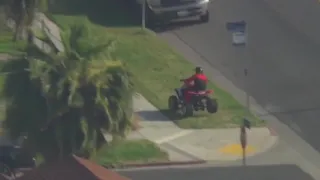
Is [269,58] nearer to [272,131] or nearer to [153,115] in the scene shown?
[153,115]

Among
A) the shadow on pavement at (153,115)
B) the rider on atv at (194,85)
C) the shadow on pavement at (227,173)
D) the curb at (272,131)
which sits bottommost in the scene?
the shadow on pavement at (227,173)

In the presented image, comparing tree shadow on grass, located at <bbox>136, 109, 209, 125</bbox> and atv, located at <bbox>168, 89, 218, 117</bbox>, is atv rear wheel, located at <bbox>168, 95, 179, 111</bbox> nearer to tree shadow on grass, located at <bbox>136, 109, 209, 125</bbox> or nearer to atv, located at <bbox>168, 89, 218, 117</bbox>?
atv, located at <bbox>168, 89, 218, 117</bbox>

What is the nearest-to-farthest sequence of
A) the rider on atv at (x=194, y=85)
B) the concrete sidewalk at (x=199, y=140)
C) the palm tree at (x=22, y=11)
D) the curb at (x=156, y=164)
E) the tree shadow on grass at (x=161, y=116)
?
the curb at (x=156, y=164)
the concrete sidewalk at (x=199, y=140)
the rider on atv at (x=194, y=85)
the tree shadow on grass at (x=161, y=116)
the palm tree at (x=22, y=11)

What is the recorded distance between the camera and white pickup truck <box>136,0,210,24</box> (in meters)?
44.5

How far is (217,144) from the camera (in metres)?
35.0

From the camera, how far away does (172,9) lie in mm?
44781

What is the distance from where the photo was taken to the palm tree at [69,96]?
28.4 meters

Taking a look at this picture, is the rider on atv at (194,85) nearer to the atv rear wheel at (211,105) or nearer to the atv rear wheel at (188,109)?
the atv rear wheel at (188,109)

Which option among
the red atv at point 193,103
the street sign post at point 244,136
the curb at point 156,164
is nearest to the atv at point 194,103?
the red atv at point 193,103

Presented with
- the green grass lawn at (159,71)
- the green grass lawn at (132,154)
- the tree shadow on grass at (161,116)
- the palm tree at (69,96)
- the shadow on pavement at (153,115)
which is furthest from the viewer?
the shadow on pavement at (153,115)

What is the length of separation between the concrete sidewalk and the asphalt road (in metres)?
1.28

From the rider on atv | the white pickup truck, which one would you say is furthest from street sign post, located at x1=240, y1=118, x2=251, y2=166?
the white pickup truck

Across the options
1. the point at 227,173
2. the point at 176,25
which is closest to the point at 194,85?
the point at 227,173

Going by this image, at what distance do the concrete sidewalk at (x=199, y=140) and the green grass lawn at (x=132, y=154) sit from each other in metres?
0.36
